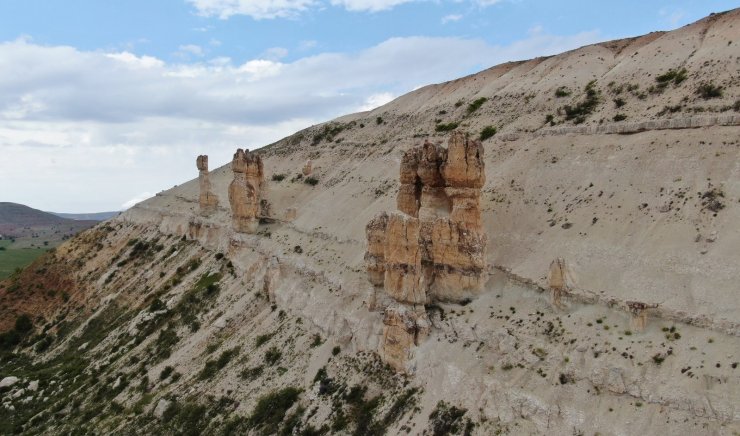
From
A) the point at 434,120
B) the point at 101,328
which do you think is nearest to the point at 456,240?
the point at 434,120

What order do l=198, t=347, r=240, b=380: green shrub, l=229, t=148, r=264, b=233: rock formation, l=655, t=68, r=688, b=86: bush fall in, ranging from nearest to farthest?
l=198, t=347, r=240, b=380: green shrub
l=655, t=68, r=688, b=86: bush
l=229, t=148, r=264, b=233: rock formation

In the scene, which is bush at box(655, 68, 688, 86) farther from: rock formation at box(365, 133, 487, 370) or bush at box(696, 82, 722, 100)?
rock formation at box(365, 133, 487, 370)

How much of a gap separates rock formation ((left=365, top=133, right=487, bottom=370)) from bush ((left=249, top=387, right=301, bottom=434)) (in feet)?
21.3

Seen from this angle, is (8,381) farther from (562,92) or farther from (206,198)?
(562,92)

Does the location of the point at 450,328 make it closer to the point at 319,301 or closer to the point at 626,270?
the point at 626,270

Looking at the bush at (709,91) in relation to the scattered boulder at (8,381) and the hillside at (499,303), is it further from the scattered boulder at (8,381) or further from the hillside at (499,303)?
the scattered boulder at (8,381)

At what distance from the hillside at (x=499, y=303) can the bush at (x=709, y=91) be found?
0.25 meters

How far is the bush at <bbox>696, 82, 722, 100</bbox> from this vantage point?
39594 mm

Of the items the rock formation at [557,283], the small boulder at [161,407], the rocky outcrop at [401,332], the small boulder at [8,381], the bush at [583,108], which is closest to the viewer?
the rock formation at [557,283]

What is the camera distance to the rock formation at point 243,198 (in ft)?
201

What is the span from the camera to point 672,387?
2205 cm

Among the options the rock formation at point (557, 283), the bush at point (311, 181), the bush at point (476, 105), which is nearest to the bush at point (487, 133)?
the bush at point (476, 105)

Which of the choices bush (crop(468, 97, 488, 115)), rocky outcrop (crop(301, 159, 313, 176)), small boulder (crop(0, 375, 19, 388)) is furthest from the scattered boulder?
bush (crop(468, 97, 488, 115))

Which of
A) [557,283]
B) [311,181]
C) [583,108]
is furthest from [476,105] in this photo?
[557,283]
